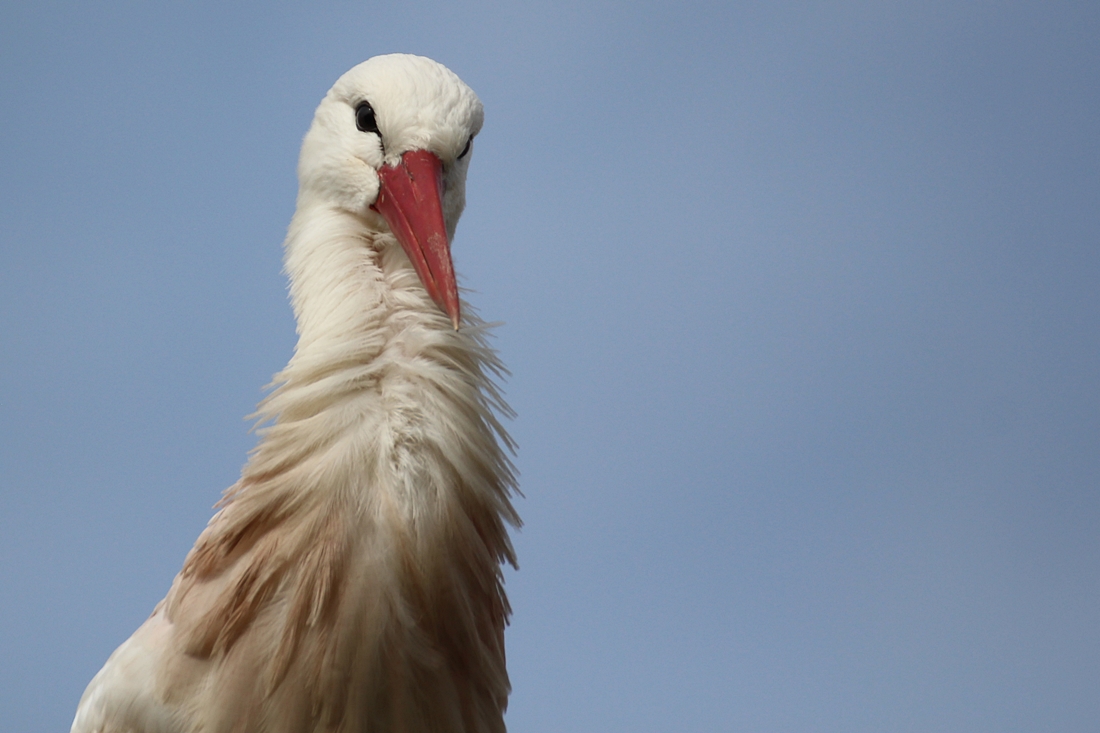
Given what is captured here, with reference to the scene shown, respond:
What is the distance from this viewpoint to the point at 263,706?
4.60 feet

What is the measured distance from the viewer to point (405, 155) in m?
1.62

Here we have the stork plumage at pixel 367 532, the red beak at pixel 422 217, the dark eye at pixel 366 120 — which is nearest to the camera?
the stork plumage at pixel 367 532

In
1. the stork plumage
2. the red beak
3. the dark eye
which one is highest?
the dark eye

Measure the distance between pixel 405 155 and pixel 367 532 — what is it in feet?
1.88

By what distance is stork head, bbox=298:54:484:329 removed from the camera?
1564 mm

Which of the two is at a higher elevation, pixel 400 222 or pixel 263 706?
pixel 400 222

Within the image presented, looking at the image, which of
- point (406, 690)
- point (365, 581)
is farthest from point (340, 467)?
point (406, 690)

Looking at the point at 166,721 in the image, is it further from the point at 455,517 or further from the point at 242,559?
the point at 455,517

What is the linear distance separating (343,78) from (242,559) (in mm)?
804

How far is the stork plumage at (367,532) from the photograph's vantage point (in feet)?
4.65

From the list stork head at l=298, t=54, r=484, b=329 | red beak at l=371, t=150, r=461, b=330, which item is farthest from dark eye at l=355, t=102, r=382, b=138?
red beak at l=371, t=150, r=461, b=330

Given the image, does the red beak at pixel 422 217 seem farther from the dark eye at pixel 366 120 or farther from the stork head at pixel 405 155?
the dark eye at pixel 366 120

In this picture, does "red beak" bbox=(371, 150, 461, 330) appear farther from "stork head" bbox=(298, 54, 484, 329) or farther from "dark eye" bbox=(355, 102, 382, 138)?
"dark eye" bbox=(355, 102, 382, 138)

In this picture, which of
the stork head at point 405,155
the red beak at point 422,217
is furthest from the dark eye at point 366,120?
the red beak at point 422,217
